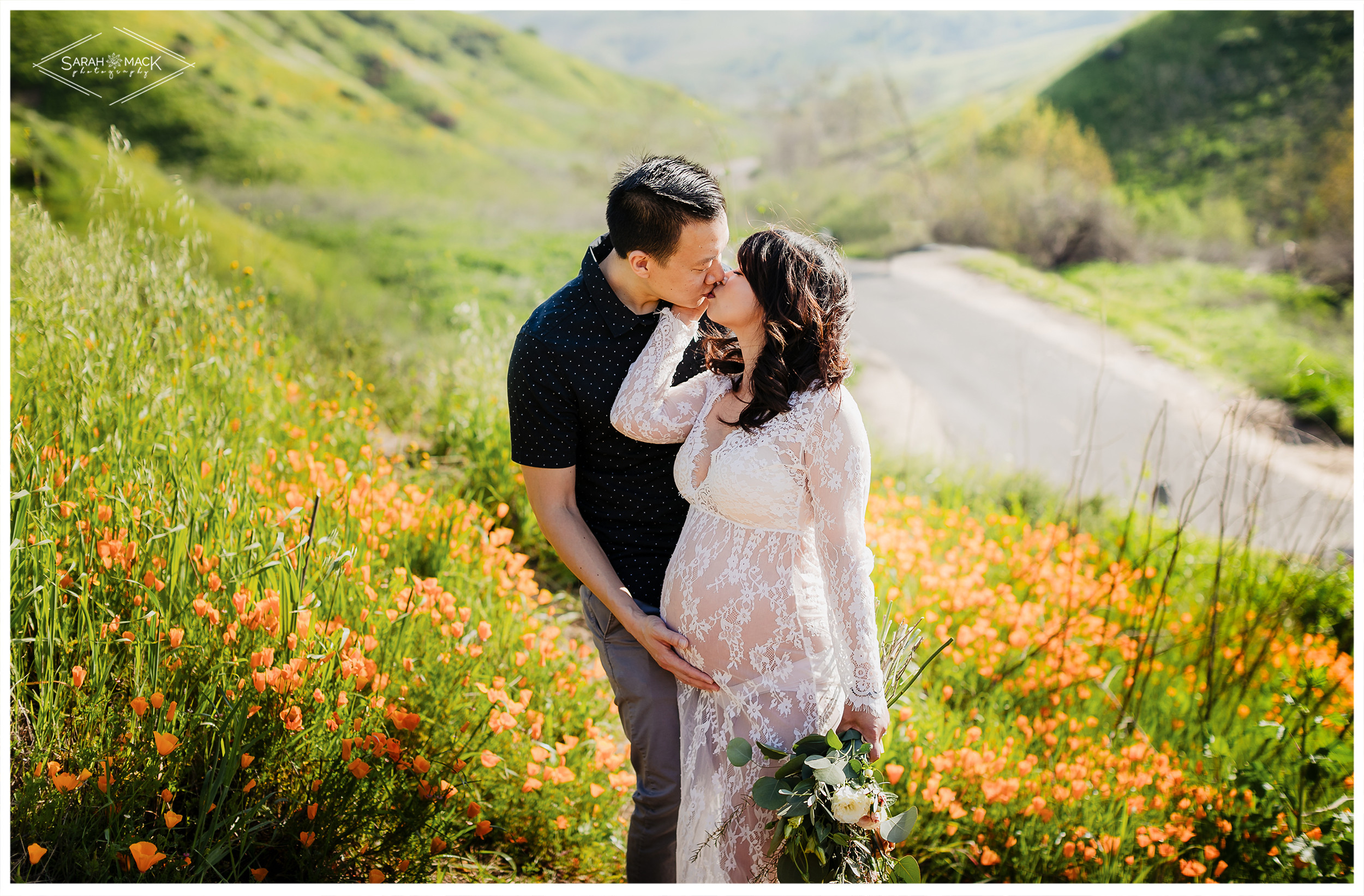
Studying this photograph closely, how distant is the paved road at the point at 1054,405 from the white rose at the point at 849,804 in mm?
2012

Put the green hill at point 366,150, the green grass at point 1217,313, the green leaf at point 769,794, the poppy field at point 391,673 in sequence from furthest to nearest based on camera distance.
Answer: the green grass at point 1217,313 → the green hill at point 366,150 → the poppy field at point 391,673 → the green leaf at point 769,794

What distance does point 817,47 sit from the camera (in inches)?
1080

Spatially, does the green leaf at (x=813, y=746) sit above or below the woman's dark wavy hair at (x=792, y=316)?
below

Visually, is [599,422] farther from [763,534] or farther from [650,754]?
[650,754]

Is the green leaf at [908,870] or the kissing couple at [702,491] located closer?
the green leaf at [908,870]

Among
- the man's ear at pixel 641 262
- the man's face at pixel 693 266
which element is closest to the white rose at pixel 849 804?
the man's face at pixel 693 266

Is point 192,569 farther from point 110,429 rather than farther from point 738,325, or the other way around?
point 738,325

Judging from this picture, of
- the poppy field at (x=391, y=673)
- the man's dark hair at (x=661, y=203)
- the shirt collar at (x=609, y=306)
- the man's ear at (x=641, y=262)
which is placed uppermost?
the man's dark hair at (x=661, y=203)

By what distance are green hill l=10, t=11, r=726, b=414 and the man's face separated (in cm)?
176

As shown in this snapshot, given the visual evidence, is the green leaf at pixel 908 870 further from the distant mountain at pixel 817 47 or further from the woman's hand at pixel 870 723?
the distant mountain at pixel 817 47

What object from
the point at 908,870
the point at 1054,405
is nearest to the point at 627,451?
the point at 908,870

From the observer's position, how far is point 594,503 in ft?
7.39

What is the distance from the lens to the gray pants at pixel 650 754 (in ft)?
6.98

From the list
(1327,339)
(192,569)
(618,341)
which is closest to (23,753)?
(192,569)
